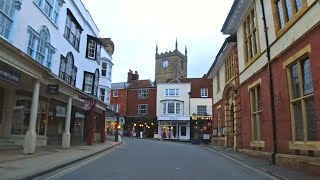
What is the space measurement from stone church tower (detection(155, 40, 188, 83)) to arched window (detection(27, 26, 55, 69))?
71803 mm

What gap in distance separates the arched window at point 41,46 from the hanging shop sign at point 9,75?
321 cm

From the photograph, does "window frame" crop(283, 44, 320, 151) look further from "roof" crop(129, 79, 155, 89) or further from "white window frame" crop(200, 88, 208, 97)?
"roof" crop(129, 79, 155, 89)

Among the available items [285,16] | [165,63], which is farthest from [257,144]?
[165,63]

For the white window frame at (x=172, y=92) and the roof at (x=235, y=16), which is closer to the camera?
the roof at (x=235, y=16)

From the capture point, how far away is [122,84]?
246ft

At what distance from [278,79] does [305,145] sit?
3.87 metres

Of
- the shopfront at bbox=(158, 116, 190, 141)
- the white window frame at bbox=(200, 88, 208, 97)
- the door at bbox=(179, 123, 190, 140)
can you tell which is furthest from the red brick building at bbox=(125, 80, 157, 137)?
the white window frame at bbox=(200, 88, 208, 97)

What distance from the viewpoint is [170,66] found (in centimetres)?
9594

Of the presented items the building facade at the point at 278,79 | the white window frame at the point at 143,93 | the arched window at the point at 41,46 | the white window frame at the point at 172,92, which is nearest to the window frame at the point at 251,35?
the building facade at the point at 278,79

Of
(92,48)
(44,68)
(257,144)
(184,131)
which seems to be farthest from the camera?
(184,131)

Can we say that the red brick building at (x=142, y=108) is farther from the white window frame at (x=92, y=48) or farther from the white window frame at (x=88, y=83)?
the white window frame at (x=92, y=48)

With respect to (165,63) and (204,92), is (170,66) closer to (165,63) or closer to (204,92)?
(165,63)

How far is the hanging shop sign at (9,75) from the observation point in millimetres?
14743

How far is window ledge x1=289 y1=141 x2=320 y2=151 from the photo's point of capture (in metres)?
12.1
